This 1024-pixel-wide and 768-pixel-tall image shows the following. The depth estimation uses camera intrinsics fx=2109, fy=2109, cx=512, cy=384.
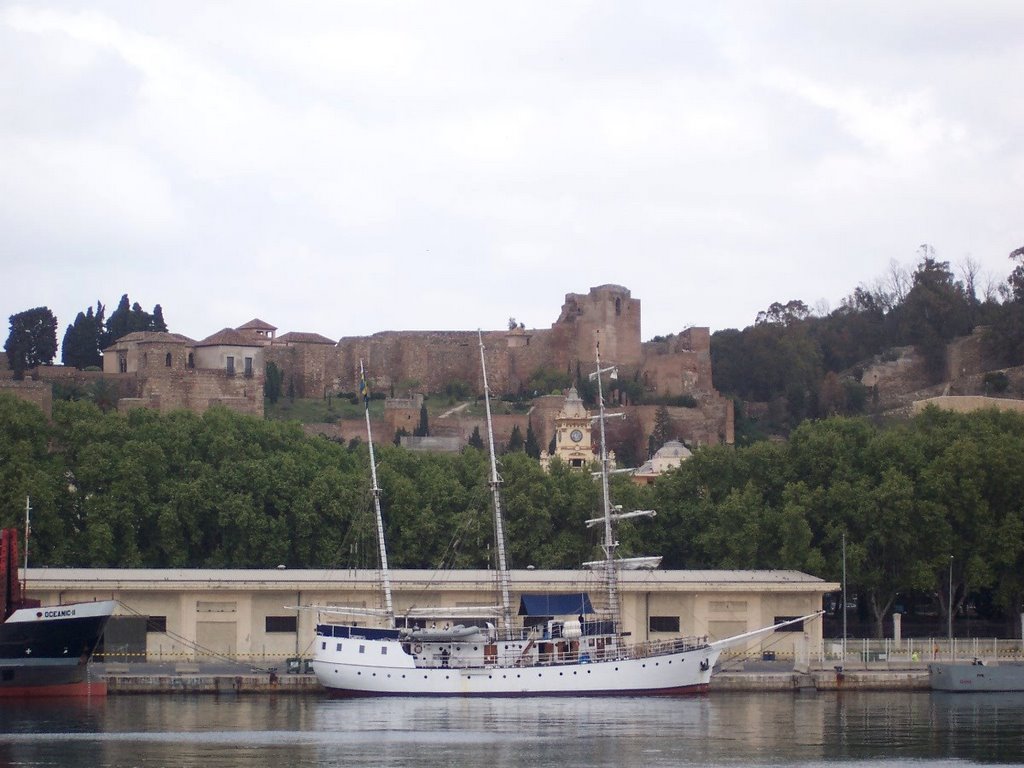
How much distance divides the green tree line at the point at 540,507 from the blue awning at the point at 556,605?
381 inches

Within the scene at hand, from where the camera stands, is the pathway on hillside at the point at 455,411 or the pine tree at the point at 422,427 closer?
the pine tree at the point at 422,427

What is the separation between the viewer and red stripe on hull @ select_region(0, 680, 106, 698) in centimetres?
5378

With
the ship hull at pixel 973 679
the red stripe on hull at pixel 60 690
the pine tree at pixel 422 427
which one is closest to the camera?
the red stripe on hull at pixel 60 690

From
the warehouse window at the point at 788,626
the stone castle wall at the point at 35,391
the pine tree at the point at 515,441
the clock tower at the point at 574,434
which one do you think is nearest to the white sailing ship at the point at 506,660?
the warehouse window at the point at 788,626

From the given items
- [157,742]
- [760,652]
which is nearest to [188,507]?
[760,652]

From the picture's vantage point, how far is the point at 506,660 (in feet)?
180

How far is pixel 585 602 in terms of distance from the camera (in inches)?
2196

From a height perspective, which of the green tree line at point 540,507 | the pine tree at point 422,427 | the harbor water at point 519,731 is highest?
the pine tree at point 422,427

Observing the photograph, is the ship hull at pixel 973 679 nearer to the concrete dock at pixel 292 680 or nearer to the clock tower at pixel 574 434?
the concrete dock at pixel 292 680

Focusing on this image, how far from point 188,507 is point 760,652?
1919cm

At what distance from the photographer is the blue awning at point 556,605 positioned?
55594 millimetres

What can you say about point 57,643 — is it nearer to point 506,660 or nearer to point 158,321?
point 506,660

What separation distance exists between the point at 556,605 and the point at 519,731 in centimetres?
954

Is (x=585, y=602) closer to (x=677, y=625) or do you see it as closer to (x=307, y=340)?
(x=677, y=625)
